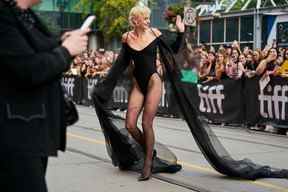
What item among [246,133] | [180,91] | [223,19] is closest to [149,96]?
[180,91]

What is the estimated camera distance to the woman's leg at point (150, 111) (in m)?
6.99

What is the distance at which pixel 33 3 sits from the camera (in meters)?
3.01

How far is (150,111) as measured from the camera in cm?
700

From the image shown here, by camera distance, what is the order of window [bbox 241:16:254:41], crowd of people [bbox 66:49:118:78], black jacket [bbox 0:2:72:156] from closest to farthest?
1. black jacket [bbox 0:2:72:156]
2. crowd of people [bbox 66:49:118:78]
3. window [bbox 241:16:254:41]

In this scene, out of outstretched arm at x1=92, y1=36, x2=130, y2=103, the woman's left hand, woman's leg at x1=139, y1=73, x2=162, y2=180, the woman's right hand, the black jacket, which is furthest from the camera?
outstretched arm at x1=92, y1=36, x2=130, y2=103

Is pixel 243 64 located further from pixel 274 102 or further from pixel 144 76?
pixel 144 76

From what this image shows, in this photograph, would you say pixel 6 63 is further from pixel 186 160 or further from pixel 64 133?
pixel 186 160

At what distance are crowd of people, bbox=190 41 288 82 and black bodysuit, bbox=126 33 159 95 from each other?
5277 millimetres

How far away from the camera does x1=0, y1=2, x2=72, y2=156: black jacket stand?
277 cm

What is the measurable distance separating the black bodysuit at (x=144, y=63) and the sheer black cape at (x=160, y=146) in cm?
19

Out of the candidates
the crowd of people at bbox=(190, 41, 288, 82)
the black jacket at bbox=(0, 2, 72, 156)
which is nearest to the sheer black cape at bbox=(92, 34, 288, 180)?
the black jacket at bbox=(0, 2, 72, 156)

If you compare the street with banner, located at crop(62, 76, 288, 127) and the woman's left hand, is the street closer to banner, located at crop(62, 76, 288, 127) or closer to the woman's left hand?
banner, located at crop(62, 76, 288, 127)

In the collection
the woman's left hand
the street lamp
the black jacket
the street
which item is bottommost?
the street

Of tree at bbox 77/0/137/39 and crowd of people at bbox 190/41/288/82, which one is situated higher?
tree at bbox 77/0/137/39
